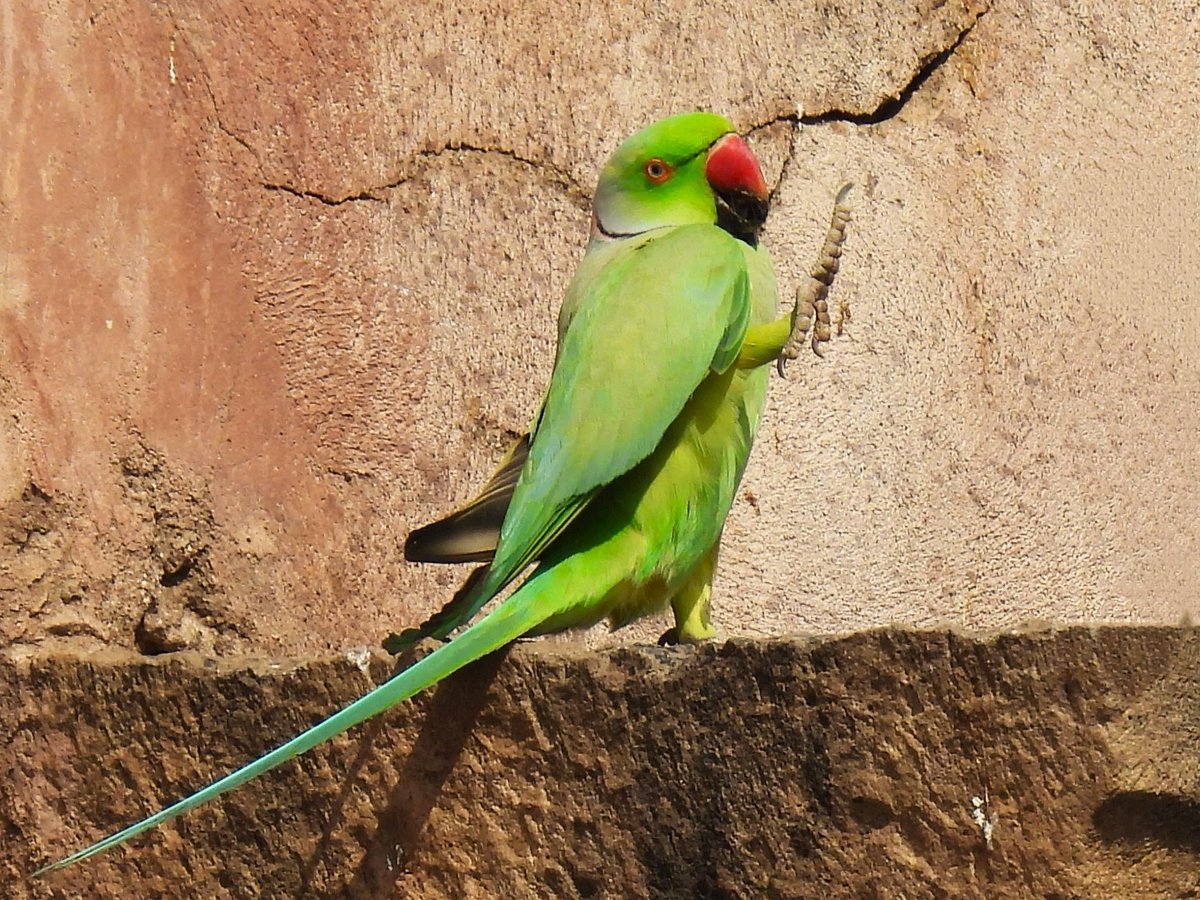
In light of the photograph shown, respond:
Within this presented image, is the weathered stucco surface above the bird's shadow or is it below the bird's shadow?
above

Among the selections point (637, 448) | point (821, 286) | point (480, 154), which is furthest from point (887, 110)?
point (637, 448)

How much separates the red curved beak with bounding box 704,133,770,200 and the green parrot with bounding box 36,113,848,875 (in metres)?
0.11

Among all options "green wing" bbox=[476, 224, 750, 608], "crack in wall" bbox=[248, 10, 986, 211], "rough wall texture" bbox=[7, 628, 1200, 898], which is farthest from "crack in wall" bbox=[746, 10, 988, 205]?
"rough wall texture" bbox=[7, 628, 1200, 898]

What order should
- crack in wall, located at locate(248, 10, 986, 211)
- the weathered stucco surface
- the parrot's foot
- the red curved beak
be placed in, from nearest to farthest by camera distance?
the parrot's foot → the red curved beak → the weathered stucco surface → crack in wall, located at locate(248, 10, 986, 211)

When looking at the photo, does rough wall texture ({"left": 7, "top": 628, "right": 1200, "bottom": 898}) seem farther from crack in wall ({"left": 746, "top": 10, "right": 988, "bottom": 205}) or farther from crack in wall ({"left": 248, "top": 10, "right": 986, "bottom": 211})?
crack in wall ({"left": 746, "top": 10, "right": 988, "bottom": 205})

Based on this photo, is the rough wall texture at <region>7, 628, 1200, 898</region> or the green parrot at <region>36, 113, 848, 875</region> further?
the green parrot at <region>36, 113, 848, 875</region>

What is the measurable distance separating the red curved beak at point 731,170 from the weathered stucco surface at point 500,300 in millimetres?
598

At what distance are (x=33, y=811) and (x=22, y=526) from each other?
1.91 ft

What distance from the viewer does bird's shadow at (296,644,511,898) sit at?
1.91m

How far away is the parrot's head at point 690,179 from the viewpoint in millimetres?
2553

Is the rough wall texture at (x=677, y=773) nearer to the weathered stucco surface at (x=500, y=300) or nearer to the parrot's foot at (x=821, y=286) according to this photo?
the weathered stucco surface at (x=500, y=300)

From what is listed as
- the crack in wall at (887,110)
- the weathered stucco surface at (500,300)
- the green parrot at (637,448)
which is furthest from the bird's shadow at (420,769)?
the crack in wall at (887,110)

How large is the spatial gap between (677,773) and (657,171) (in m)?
1.13

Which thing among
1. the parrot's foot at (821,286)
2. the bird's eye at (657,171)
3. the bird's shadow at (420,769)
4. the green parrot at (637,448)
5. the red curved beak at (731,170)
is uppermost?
the red curved beak at (731,170)
